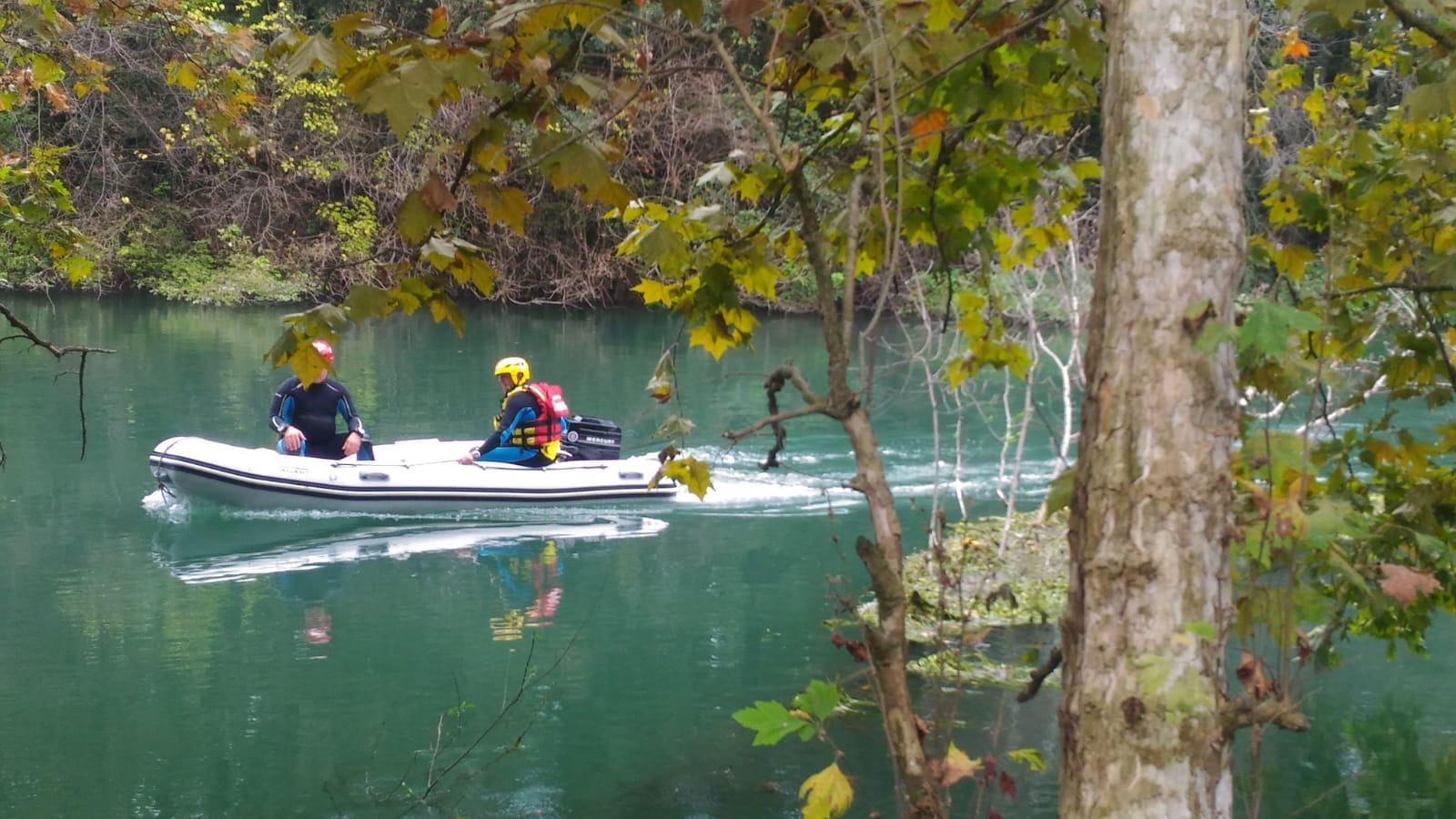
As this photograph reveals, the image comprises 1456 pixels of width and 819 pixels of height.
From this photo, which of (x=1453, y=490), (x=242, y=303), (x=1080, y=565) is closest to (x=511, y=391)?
(x=1453, y=490)

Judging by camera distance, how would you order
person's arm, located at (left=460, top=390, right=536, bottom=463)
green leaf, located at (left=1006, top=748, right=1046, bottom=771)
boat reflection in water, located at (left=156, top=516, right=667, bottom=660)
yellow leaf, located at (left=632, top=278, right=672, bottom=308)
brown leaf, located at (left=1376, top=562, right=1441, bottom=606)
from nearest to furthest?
green leaf, located at (left=1006, top=748, right=1046, bottom=771)
brown leaf, located at (left=1376, top=562, right=1441, bottom=606)
yellow leaf, located at (left=632, top=278, right=672, bottom=308)
boat reflection in water, located at (left=156, top=516, right=667, bottom=660)
person's arm, located at (left=460, top=390, right=536, bottom=463)

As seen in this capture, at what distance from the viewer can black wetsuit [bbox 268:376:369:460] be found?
11047 mm

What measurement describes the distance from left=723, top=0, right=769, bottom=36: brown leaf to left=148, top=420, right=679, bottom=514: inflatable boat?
8.16m

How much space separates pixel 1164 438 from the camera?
1.88 metres

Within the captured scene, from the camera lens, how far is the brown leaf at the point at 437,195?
232 centimetres

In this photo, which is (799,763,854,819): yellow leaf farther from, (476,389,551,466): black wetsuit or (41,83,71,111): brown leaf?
(476,389,551,466): black wetsuit

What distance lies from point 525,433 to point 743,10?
361 inches

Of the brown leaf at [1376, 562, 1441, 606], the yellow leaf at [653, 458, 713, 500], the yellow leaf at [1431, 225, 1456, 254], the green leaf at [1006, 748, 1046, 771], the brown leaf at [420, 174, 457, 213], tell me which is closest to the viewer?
the brown leaf at [420, 174, 457, 213]

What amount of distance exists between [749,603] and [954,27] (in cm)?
662

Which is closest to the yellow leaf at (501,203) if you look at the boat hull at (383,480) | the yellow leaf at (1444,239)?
the yellow leaf at (1444,239)

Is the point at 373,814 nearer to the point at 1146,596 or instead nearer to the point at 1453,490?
the point at 1453,490

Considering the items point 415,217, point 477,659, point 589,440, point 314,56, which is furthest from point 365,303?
point 589,440

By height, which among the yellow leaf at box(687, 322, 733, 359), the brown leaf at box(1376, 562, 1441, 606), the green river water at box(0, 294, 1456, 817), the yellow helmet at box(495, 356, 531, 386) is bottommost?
the green river water at box(0, 294, 1456, 817)

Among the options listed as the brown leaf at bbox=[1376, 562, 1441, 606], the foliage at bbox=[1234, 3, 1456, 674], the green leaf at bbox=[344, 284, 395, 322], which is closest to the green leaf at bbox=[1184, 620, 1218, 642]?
the foliage at bbox=[1234, 3, 1456, 674]
